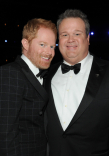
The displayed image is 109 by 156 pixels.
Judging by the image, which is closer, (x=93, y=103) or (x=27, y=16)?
(x=93, y=103)

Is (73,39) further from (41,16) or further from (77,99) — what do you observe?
(41,16)

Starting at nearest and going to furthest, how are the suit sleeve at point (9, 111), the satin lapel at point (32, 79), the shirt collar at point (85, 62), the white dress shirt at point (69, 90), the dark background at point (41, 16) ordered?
the suit sleeve at point (9, 111) < the satin lapel at point (32, 79) < the white dress shirt at point (69, 90) < the shirt collar at point (85, 62) < the dark background at point (41, 16)

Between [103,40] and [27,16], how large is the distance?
3.44 m

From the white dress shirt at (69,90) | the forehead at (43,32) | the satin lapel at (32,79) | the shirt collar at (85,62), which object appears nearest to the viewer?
the satin lapel at (32,79)

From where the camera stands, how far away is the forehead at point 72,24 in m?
1.98

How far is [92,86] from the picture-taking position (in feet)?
5.88

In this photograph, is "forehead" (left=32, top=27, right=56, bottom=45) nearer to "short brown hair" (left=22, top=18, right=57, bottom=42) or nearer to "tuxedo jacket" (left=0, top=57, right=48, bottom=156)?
"short brown hair" (left=22, top=18, right=57, bottom=42)

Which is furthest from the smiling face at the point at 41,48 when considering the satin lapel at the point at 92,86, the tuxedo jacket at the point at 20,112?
the satin lapel at the point at 92,86

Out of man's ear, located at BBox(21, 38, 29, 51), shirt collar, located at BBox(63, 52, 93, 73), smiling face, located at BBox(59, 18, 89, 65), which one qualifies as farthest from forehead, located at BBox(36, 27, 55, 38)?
shirt collar, located at BBox(63, 52, 93, 73)

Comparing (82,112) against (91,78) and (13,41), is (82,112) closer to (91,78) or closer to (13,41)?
(91,78)

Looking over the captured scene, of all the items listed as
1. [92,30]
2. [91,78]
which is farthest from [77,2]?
[91,78]

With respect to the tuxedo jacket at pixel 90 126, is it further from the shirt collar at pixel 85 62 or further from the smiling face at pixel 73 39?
the smiling face at pixel 73 39

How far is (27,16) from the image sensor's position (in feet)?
22.3

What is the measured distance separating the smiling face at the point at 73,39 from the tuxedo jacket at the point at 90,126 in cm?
30
